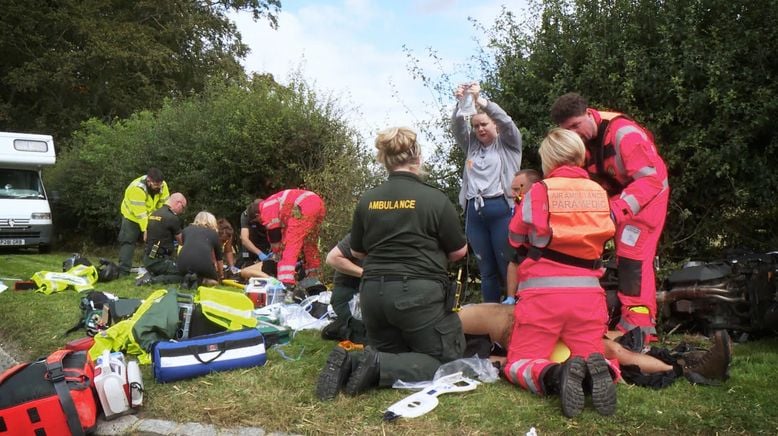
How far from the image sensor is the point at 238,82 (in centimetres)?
1255

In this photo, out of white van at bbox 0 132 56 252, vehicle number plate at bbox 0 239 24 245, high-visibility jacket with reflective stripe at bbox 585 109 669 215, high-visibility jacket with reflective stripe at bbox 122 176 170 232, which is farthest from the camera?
vehicle number plate at bbox 0 239 24 245

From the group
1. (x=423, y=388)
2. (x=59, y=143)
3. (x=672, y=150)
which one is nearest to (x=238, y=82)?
(x=672, y=150)

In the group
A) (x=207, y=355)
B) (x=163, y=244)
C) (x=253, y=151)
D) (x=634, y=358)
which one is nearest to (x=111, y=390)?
(x=207, y=355)

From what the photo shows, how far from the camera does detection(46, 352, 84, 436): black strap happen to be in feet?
10.8

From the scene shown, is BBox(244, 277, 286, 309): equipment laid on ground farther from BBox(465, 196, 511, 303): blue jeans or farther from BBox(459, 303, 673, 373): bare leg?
BBox(459, 303, 673, 373): bare leg

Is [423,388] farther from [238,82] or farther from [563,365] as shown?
[238,82]

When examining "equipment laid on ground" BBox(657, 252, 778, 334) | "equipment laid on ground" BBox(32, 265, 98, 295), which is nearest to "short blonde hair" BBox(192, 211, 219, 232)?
"equipment laid on ground" BBox(32, 265, 98, 295)

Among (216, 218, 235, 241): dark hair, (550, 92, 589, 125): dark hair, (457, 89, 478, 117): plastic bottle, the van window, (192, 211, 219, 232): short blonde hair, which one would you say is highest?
the van window

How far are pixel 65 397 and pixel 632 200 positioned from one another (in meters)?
3.70

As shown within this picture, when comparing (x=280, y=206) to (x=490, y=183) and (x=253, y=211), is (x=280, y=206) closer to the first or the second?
(x=253, y=211)

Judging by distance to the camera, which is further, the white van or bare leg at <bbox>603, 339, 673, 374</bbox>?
the white van

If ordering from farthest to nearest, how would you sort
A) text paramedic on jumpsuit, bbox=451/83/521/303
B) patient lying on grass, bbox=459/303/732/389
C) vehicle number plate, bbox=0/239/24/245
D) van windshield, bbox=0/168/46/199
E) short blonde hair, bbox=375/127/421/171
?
van windshield, bbox=0/168/46/199, vehicle number plate, bbox=0/239/24/245, text paramedic on jumpsuit, bbox=451/83/521/303, short blonde hair, bbox=375/127/421/171, patient lying on grass, bbox=459/303/732/389

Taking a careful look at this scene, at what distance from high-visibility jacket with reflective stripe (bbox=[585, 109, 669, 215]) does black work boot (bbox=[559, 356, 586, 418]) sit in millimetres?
1475

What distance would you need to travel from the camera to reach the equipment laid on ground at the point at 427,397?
322 cm
